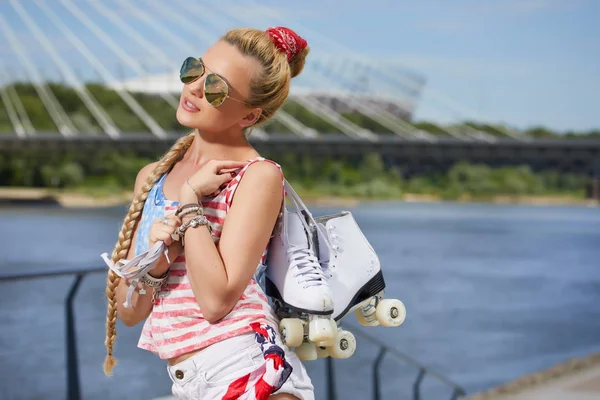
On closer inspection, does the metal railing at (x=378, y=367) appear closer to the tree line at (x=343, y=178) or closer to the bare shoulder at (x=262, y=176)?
the bare shoulder at (x=262, y=176)

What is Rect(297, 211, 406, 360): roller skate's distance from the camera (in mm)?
1146

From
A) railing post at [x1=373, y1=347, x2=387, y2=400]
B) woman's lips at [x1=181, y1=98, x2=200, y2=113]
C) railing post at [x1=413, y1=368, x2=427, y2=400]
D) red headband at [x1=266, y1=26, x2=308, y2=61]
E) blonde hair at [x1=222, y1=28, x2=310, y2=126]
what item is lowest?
railing post at [x1=413, y1=368, x2=427, y2=400]

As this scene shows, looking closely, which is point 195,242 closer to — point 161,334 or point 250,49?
point 161,334

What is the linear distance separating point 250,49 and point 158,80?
37.4m

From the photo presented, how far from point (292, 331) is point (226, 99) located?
32 centimetres

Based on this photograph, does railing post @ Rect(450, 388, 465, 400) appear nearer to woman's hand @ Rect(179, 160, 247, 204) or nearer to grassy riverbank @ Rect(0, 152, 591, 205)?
woman's hand @ Rect(179, 160, 247, 204)

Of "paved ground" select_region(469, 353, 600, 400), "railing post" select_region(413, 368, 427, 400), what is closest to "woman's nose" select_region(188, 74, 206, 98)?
"railing post" select_region(413, 368, 427, 400)

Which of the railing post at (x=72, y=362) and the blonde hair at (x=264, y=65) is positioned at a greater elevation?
the blonde hair at (x=264, y=65)

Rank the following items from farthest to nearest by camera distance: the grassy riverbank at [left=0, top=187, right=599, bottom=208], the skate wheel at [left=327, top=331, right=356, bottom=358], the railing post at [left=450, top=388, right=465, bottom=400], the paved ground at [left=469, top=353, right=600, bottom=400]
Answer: the grassy riverbank at [left=0, top=187, right=599, bottom=208]
the paved ground at [left=469, top=353, right=600, bottom=400]
the railing post at [left=450, top=388, right=465, bottom=400]
the skate wheel at [left=327, top=331, right=356, bottom=358]

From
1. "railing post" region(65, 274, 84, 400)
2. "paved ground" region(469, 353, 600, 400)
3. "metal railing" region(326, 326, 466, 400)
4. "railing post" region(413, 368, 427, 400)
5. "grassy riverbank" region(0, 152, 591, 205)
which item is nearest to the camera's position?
"railing post" region(65, 274, 84, 400)

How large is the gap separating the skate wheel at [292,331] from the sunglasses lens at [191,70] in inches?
13.6

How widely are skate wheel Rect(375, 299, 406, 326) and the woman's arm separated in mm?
211

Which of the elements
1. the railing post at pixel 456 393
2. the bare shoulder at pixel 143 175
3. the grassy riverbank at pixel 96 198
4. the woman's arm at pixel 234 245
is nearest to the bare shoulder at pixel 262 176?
the woman's arm at pixel 234 245

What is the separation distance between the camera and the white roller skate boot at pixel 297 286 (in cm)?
108
